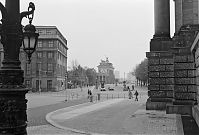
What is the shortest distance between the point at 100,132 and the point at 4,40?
8.21m

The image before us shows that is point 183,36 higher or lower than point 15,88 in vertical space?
higher

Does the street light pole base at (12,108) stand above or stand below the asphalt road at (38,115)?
above

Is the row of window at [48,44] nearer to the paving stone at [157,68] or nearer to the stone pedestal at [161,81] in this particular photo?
the paving stone at [157,68]

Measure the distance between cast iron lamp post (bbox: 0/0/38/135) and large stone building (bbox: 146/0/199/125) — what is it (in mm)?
13818

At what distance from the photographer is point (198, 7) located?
66.8 ft

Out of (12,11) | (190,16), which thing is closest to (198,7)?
(190,16)

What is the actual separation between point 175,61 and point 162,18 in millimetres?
5368

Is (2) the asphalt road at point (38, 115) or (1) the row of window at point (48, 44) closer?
(2) the asphalt road at point (38, 115)

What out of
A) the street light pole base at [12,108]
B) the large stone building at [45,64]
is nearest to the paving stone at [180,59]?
the street light pole base at [12,108]

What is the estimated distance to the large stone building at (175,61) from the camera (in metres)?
19.6

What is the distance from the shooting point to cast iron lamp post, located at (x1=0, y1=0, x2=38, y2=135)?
585cm

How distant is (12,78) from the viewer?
6.09 meters

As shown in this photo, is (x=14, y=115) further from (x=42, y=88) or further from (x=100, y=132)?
(x=42, y=88)

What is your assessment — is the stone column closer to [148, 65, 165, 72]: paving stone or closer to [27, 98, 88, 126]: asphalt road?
[148, 65, 165, 72]: paving stone
